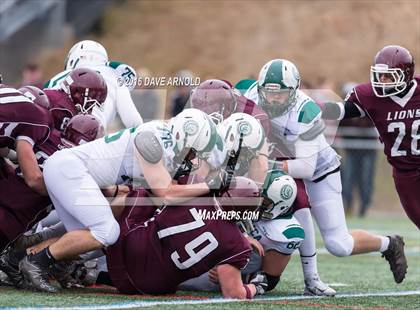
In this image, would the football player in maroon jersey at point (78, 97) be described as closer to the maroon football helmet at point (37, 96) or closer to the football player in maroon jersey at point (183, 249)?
the maroon football helmet at point (37, 96)

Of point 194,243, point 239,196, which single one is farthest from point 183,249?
point 239,196

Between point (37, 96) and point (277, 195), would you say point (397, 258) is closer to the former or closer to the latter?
point (277, 195)

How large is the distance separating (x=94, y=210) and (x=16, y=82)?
36.4ft

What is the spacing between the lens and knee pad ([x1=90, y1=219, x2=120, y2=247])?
5.29m

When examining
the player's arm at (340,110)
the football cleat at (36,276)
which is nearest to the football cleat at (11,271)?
the football cleat at (36,276)

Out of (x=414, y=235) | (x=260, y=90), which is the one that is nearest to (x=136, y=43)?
(x=414, y=235)

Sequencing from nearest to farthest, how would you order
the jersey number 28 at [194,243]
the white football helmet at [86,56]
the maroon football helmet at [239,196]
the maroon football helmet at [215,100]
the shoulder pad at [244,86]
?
the jersey number 28 at [194,243] → the maroon football helmet at [239,196] → the maroon football helmet at [215,100] → the shoulder pad at [244,86] → the white football helmet at [86,56]

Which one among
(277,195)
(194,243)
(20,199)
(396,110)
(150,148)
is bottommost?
(194,243)

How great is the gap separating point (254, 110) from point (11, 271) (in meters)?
1.68

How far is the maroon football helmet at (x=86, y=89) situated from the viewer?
5.94 m

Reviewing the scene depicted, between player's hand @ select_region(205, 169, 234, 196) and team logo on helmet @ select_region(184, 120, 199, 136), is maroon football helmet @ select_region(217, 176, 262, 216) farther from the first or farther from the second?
team logo on helmet @ select_region(184, 120, 199, 136)

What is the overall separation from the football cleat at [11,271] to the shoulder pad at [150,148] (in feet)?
3.62

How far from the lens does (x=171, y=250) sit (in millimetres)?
5312

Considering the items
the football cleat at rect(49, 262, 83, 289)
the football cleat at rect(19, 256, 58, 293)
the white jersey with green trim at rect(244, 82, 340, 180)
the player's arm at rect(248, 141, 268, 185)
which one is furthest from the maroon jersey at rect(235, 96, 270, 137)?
the football cleat at rect(19, 256, 58, 293)
